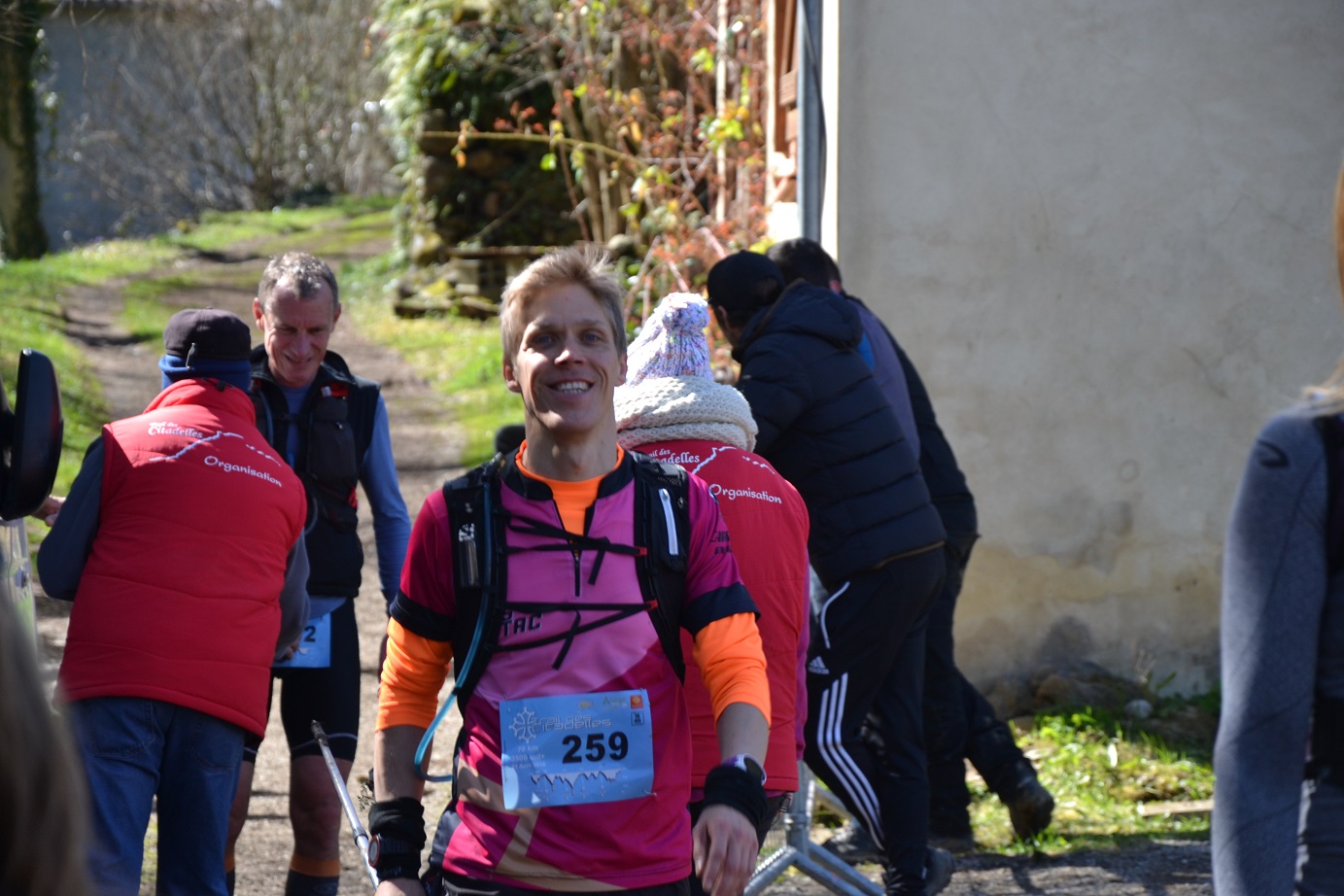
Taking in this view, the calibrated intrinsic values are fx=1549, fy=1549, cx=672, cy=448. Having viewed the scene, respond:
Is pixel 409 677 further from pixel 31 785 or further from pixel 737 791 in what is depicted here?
pixel 31 785

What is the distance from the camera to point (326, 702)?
15.0ft

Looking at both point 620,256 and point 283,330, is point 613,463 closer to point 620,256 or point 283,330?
point 283,330

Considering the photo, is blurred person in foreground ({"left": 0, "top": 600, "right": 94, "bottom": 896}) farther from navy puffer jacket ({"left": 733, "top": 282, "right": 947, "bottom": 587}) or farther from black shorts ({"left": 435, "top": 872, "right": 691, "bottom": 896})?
navy puffer jacket ({"left": 733, "top": 282, "right": 947, "bottom": 587})

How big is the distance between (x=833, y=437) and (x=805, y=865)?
54.7 inches

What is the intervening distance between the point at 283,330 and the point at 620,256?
34.1ft

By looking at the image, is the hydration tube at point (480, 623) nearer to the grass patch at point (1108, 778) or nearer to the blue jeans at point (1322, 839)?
the blue jeans at point (1322, 839)

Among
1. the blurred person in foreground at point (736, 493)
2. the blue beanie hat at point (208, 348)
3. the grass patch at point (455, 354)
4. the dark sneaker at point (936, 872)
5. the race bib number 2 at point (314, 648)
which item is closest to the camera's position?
the blurred person in foreground at point (736, 493)

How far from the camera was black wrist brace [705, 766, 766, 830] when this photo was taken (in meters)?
2.59

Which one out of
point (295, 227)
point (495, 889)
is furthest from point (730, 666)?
point (295, 227)

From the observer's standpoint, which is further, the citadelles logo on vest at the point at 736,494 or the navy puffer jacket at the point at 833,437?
the navy puffer jacket at the point at 833,437

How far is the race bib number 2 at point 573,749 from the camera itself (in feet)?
8.96

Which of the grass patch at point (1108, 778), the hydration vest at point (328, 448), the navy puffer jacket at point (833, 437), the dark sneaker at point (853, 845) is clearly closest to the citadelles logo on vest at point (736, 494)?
the navy puffer jacket at point (833, 437)

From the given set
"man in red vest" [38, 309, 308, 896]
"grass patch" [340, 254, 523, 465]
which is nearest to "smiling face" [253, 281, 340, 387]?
"man in red vest" [38, 309, 308, 896]

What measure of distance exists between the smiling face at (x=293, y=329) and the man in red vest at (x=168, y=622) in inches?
27.4
